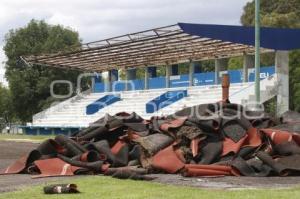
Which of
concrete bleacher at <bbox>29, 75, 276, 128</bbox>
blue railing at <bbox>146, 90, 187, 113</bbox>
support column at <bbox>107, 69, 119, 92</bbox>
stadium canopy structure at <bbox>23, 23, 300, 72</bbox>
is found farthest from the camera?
support column at <bbox>107, 69, 119, 92</bbox>

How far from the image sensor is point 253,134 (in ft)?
45.0

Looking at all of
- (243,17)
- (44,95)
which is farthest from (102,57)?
(44,95)

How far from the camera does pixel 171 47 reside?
41031mm

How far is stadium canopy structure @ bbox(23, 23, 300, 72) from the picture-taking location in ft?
112

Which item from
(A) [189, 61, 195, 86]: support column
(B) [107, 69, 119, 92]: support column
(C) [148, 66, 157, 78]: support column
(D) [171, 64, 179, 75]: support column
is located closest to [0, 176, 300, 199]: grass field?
(A) [189, 61, 195, 86]: support column

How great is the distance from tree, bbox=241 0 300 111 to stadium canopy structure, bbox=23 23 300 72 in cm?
768

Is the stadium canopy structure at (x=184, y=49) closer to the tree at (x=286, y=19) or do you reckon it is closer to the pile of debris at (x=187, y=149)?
the tree at (x=286, y=19)

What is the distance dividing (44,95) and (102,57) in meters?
28.9

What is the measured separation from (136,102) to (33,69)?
27.5m

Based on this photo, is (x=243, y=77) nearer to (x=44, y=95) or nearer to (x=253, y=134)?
(x=253, y=134)

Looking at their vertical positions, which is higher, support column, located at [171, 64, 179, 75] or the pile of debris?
support column, located at [171, 64, 179, 75]

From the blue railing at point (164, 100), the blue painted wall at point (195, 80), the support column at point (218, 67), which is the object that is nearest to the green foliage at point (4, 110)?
the blue painted wall at point (195, 80)

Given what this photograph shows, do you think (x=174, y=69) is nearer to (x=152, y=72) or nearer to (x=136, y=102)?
(x=152, y=72)

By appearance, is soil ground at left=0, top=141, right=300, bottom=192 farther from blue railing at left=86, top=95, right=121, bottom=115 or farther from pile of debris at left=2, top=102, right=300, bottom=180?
blue railing at left=86, top=95, right=121, bottom=115
